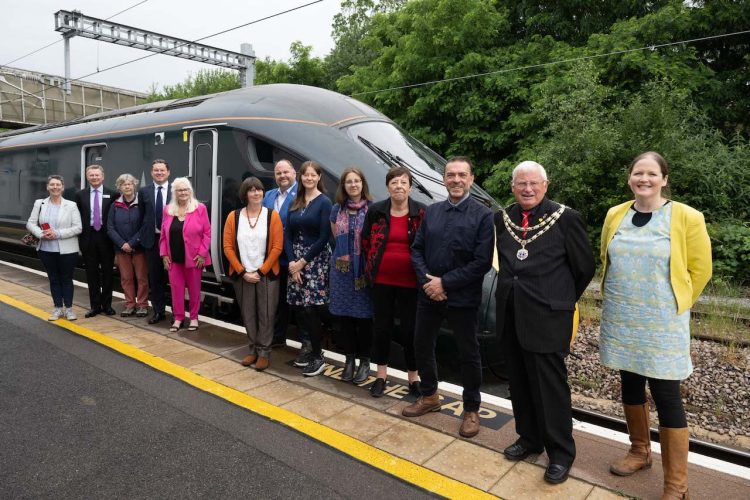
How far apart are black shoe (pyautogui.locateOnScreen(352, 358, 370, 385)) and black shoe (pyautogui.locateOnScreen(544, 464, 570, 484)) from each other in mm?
1738

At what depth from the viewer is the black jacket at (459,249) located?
11.3ft

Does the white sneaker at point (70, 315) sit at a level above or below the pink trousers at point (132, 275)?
below

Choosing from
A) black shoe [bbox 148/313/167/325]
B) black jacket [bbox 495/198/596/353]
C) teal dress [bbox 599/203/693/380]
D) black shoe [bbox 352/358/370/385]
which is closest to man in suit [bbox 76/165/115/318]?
black shoe [bbox 148/313/167/325]

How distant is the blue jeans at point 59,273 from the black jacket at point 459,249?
4.52m

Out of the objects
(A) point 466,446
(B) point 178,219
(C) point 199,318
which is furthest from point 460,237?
(C) point 199,318

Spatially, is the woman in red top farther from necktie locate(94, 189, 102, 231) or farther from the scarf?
necktie locate(94, 189, 102, 231)

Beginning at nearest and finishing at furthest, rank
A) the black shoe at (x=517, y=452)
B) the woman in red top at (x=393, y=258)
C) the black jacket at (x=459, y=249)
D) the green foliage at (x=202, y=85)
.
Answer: the black shoe at (x=517, y=452)
the black jacket at (x=459, y=249)
the woman in red top at (x=393, y=258)
the green foliage at (x=202, y=85)

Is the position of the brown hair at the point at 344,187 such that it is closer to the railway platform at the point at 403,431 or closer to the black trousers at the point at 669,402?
the railway platform at the point at 403,431

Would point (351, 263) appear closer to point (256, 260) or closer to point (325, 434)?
point (256, 260)

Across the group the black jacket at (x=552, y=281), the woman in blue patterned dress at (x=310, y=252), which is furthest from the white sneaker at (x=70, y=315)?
the black jacket at (x=552, y=281)

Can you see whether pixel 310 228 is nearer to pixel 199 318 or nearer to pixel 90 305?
pixel 199 318

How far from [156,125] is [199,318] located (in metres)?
2.56

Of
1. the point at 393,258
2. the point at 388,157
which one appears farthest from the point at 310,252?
the point at 388,157

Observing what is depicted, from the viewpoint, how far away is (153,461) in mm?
3148
